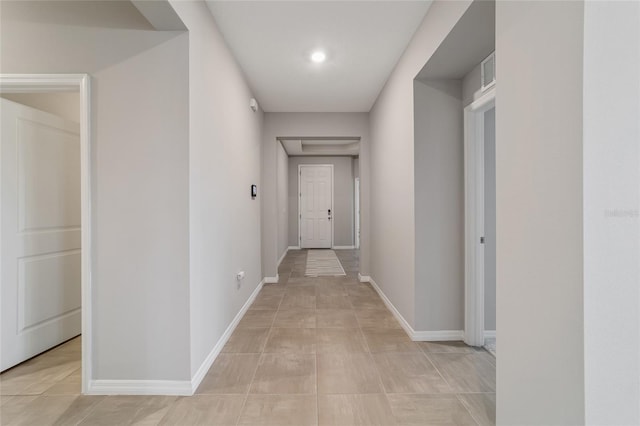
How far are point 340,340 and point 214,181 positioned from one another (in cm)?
167

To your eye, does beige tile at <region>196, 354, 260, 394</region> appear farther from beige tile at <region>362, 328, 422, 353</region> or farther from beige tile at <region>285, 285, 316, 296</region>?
beige tile at <region>285, 285, 316, 296</region>

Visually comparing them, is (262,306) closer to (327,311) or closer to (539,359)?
(327,311)

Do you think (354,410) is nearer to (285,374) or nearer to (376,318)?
(285,374)

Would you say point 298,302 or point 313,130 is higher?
point 313,130

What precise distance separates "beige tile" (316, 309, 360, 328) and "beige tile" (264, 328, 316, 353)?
21cm

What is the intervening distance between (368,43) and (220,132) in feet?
4.90

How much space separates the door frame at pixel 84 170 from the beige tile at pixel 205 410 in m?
0.61

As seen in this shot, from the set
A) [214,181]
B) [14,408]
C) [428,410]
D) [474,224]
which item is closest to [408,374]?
[428,410]

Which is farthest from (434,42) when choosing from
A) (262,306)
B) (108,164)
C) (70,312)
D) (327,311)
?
(70,312)

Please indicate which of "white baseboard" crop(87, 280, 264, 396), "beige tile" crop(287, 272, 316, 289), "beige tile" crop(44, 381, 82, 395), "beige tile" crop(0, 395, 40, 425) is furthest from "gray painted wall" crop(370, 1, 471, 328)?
"beige tile" crop(0, 395, 40, 425)

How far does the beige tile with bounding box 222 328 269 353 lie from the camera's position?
239 centimetres

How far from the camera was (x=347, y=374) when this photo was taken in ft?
6.63

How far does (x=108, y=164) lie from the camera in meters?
1.79

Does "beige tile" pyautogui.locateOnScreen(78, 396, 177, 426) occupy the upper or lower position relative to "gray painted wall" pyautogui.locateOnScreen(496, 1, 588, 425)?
lower
